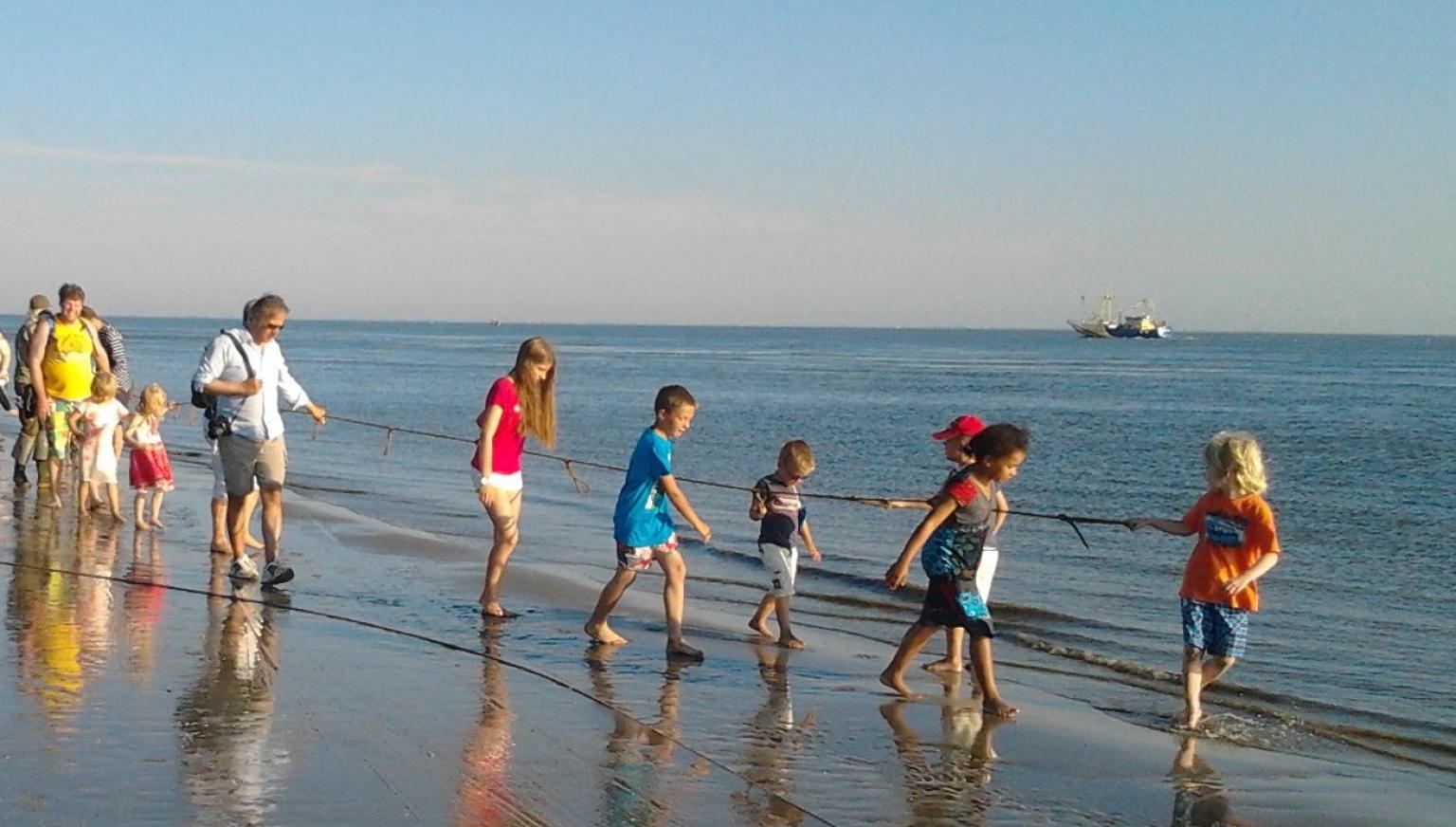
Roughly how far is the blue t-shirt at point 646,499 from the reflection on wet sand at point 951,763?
1.52 meters

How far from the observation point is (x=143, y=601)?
8633 millimetres

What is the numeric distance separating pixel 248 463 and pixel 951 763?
4819 mm

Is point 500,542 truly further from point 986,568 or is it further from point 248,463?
point 986,568

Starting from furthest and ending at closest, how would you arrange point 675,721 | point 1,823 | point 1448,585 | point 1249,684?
point 1448,585 → point 1249,684 → point 675,721 → point 1,823

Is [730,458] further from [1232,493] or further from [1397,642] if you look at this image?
[1232,493]

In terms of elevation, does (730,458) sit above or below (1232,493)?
below

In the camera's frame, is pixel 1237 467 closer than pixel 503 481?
Yes

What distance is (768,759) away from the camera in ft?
20.3

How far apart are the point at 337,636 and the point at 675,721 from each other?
2.17 metres

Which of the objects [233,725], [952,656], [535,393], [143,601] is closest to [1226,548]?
[952,656]

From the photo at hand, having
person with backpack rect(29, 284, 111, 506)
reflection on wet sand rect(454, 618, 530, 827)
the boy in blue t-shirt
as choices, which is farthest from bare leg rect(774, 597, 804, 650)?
person with backpack rect(29, 284, 111, 506)

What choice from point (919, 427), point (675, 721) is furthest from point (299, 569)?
point (919, 427)

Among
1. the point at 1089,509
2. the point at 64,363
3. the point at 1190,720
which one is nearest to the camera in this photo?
the point at 1190,720

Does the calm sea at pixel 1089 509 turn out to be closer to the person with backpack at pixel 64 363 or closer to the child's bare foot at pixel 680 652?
the child's bare foot at pixel 680 652
